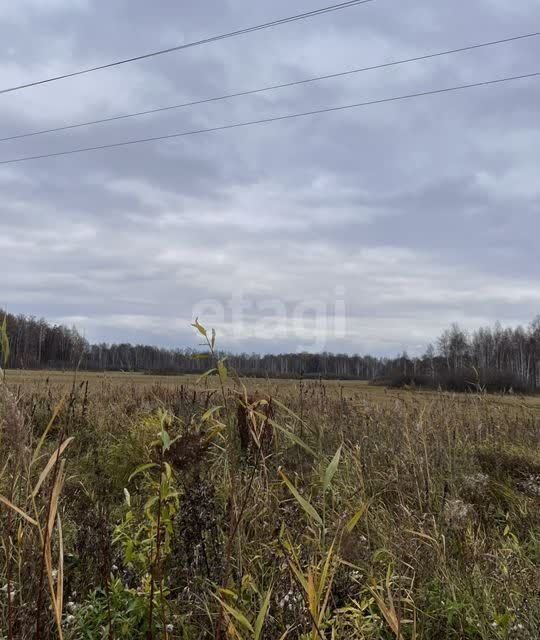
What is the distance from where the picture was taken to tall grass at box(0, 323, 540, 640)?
109 cm

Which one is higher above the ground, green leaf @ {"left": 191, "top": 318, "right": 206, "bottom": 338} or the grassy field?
green leaf @ {"left": 191, "top": 318, "right": 206, "bottom": 338}

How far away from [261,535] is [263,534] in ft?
0.07

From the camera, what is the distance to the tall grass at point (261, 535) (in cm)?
109

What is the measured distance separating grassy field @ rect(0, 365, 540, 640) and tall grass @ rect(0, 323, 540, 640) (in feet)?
0.04

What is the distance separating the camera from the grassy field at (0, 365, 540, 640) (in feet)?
3.60

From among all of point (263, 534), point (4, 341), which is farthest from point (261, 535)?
point (4, 341)

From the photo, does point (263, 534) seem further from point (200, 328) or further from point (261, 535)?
point (200, 328)

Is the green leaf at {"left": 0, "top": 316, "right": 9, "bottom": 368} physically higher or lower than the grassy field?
higher

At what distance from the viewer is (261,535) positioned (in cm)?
285

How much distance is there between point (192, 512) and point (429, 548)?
1.22 m

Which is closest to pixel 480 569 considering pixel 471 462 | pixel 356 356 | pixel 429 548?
pixel 429 548

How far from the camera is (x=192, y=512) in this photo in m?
2.32

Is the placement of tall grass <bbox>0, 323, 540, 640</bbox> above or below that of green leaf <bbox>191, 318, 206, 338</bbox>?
below

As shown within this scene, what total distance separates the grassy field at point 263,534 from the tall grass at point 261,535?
0.01 meters
